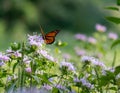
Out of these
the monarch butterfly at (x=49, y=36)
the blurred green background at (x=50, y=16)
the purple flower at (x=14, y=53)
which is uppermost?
the blurred green background at (x=50, y=16)

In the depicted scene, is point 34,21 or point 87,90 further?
point 34,21

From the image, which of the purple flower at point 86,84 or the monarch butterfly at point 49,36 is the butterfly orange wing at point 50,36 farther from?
the purple flower at point 86,84

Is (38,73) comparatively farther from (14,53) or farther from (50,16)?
(50,16)

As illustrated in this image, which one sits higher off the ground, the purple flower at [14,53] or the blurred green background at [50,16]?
the blurred green background at [50,16]

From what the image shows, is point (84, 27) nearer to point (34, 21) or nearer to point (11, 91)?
point (34, 21)

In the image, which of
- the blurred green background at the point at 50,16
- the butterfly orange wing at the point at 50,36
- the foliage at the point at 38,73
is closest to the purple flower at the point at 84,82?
the foliage at the point at 38,73

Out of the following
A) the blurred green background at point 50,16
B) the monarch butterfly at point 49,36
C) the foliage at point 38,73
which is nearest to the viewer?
the foliage at point 38,73

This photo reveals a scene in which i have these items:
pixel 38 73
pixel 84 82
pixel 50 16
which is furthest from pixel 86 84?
pixel 50 16

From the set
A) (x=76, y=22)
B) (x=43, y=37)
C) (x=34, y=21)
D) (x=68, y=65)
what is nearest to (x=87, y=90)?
(x=68, y=65)
